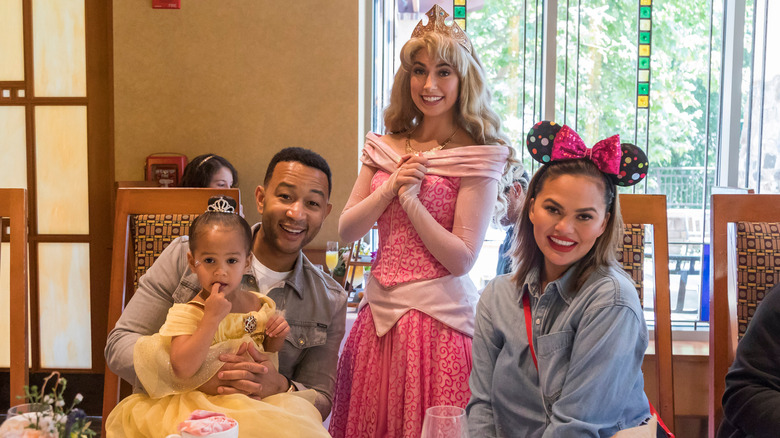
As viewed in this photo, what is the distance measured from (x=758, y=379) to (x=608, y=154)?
2.01ft

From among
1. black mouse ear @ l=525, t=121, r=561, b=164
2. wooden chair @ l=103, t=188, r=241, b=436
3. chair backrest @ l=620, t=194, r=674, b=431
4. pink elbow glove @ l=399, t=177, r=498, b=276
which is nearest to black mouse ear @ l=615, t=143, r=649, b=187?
black mouse ear @ l=525, t=121, r=561, b=164

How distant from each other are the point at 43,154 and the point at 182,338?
266 cm

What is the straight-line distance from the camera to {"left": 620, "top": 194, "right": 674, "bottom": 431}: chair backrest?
1.85 m

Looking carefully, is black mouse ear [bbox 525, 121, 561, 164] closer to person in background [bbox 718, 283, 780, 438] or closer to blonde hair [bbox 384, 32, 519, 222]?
blonde hair [bbox 384, 32, 519, 222]

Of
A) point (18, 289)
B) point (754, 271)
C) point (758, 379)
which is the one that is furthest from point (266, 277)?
point (754, 271)

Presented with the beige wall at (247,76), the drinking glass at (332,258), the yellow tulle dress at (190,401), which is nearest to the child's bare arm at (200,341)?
the yellow tulle dress at (190,401)

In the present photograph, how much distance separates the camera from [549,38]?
138 inches

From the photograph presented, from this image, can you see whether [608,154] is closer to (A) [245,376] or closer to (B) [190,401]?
(A) [245,376]

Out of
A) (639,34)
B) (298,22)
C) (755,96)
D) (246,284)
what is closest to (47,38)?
(298,22)

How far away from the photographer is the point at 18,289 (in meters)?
1.84

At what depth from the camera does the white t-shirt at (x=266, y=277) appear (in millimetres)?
1789

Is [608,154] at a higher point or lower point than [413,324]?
higher

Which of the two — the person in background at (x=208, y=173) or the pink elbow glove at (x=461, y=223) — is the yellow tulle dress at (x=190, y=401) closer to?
the pink elbow glove at (x=461, y=223)

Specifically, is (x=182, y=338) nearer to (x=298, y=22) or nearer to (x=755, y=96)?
(x=298, y=22)
